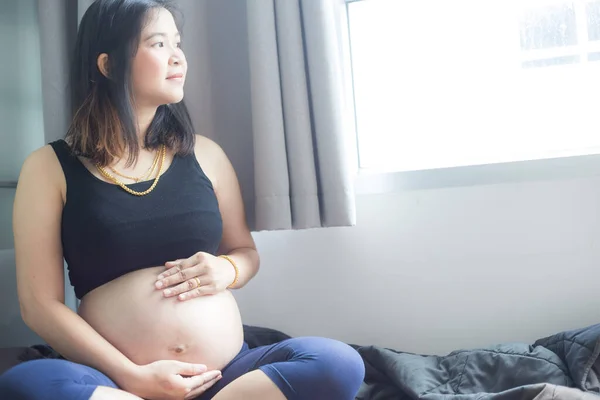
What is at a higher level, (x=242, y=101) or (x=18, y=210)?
(x=242, y=101)

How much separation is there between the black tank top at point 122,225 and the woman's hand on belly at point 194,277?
43mm

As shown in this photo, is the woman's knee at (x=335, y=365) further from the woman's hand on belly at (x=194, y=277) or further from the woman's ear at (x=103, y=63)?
the woman's ear at (x=103, y=63)

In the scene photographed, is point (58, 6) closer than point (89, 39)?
No

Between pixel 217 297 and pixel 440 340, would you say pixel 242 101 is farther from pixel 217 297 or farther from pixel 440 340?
pixel 440 340

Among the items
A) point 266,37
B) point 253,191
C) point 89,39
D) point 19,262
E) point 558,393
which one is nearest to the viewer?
point 558,393

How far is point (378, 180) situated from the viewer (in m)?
1.79

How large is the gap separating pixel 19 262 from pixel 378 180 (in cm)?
94

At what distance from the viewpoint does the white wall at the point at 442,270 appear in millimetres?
1638

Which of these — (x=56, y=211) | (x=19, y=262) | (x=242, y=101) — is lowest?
(x=19, y=262)

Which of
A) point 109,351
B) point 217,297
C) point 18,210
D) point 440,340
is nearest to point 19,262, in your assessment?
point 18,210

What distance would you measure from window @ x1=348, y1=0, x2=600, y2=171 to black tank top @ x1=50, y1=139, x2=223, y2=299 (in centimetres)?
68

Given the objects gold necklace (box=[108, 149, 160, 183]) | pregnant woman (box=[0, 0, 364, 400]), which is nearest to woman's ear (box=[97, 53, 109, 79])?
pregnant woman (box=[0, 0, 364, 400])

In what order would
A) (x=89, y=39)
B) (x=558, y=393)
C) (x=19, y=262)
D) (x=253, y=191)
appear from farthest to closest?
1. (x=253, y=191)
2. (x=89, y=39)
3. (x=19, y=262)
4. (x=558, y=393)

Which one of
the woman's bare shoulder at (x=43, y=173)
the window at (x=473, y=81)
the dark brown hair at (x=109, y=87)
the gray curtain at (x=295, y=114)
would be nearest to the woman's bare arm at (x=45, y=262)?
the woman's bare shoulder at (x=43, y=173)
